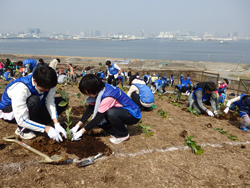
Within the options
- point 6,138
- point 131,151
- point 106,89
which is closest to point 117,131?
point 131,151

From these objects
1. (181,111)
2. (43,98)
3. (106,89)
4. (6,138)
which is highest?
(106,89)

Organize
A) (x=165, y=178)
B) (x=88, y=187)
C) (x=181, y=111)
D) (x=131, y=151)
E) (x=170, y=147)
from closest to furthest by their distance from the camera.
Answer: (x=88, y=187) → (x=165, y=178) → (x=131, y=151) → (x=170, y=147) → (x=181, y=111)

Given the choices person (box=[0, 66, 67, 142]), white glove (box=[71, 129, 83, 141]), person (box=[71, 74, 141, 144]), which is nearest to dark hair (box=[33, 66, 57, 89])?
person (box=[0, 66, 67, 142])

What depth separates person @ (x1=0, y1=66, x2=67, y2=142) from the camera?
8.64 feet

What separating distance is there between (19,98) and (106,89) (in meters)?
1.31

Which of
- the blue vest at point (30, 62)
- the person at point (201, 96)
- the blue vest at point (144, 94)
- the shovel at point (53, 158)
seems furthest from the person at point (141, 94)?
the blue vest at point (30, 62)

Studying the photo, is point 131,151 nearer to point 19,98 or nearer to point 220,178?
point 220,178

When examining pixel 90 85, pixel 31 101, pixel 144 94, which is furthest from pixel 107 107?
pixel 144 94

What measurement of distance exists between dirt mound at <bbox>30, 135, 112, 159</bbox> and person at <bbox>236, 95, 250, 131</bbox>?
364cm

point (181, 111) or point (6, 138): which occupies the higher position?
point (6, 138)

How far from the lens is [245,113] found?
180 inches

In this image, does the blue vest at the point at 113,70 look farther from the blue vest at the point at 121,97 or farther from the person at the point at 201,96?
the blue vest at the point at 121,97

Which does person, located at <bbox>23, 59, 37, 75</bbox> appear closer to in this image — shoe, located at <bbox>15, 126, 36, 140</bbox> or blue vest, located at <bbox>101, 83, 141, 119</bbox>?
shoe, located at <bbox>15, 126, 36, 140</bbox>

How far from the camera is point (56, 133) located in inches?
113
